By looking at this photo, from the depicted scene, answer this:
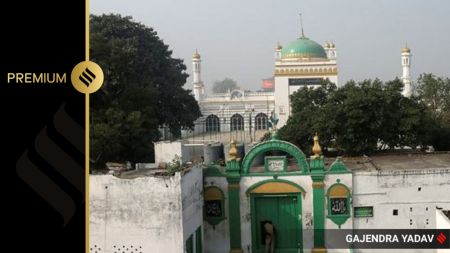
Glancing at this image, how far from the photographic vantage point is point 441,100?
30984 mm

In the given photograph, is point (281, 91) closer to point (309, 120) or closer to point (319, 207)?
point (309, 120)

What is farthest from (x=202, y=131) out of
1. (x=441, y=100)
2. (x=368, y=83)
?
(x=368, y=83)

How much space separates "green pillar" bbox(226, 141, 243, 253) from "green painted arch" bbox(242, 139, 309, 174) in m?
0.27

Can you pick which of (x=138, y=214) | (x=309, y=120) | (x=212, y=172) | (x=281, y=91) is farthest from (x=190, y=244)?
(x=281, y=91)

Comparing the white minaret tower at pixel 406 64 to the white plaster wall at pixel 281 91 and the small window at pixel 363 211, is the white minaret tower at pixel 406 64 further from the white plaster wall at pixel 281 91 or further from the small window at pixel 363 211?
the small window at pixel 363 211

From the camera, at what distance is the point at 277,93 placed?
156ft

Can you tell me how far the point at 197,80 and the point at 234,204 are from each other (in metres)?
42.7

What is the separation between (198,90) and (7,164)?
168 ft

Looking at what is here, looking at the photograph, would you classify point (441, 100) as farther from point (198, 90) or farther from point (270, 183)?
point (198, 90)

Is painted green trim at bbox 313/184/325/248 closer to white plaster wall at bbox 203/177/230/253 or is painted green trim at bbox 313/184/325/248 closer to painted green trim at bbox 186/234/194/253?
white plaster wall at bbox 203/177/230/253

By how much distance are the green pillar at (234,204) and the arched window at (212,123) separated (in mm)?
36063

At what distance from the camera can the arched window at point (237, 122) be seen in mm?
51031

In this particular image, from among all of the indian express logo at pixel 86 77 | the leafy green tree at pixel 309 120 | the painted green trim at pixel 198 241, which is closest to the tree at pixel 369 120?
the leafy green tree at pixel 309 120

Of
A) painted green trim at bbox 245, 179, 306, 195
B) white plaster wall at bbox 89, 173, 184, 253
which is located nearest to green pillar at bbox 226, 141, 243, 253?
painted green trim at bbox 245, 179, 306, 195
